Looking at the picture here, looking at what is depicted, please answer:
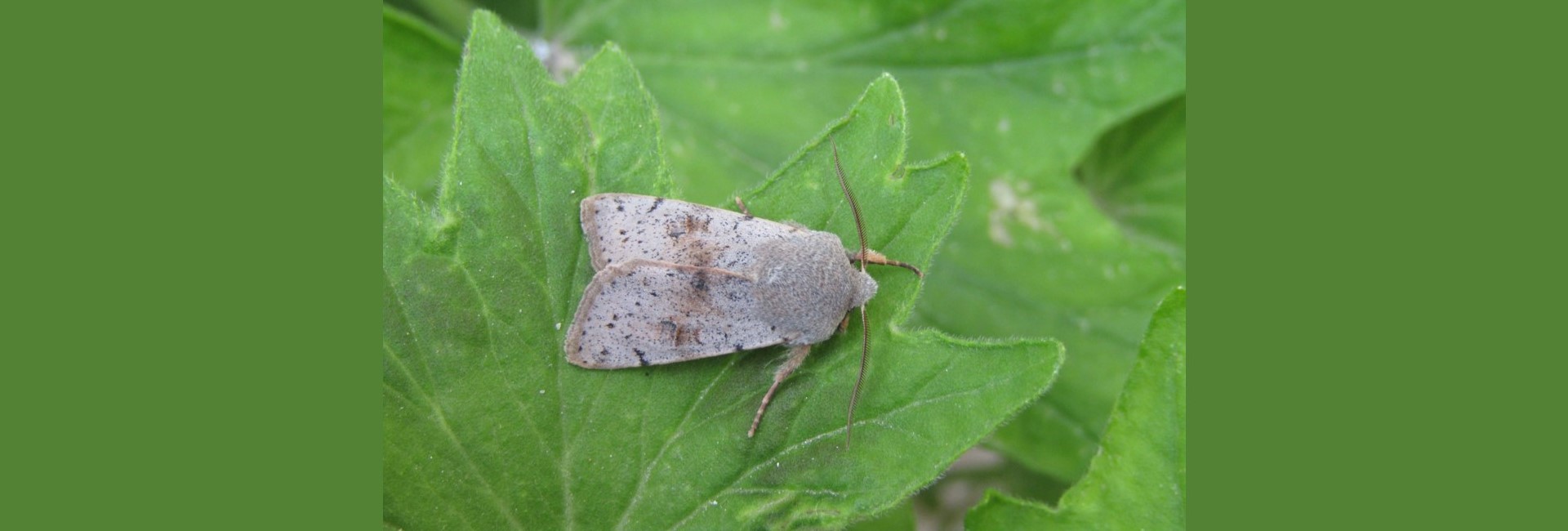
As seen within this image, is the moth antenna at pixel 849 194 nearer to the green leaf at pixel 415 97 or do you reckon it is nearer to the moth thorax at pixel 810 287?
the moth thorax at pixel 810 287

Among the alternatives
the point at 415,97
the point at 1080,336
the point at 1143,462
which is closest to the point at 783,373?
the point at 1143,462

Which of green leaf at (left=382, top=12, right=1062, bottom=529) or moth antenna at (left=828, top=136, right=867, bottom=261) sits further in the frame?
moth antenna at (left=828, top=136, right=867, bottom=261)

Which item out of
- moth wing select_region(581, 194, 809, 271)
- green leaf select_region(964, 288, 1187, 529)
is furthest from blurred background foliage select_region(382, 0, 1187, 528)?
green leaf select_region(964, 288, 1187, 529)

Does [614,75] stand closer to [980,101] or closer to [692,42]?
[692,42]

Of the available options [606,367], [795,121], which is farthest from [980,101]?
[606,367]

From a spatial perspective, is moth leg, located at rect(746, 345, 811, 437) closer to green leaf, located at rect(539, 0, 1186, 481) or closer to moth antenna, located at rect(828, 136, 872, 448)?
moth antenna, located at rect(828, 136, 872, 448)

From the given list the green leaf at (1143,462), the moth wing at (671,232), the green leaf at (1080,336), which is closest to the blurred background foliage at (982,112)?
the green leaf at (1080,336)

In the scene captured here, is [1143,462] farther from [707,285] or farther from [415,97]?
[415,97]

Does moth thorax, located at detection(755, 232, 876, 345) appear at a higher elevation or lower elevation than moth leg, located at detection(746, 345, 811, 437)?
higher
